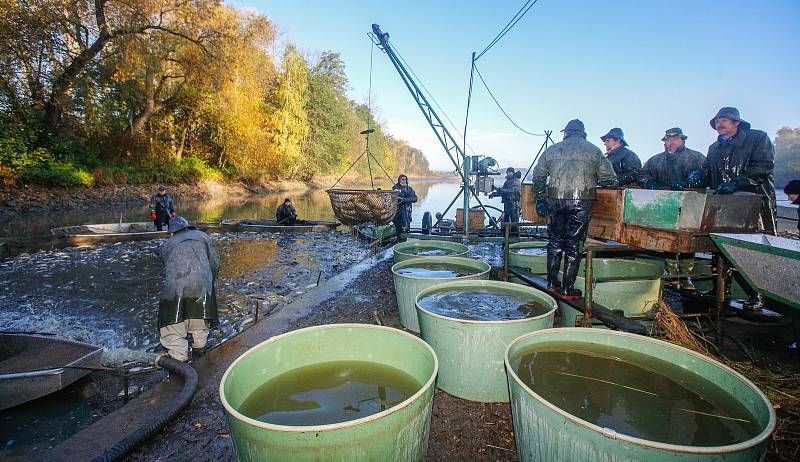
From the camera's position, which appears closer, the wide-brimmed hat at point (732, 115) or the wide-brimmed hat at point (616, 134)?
the wide-brimmed hat at point (732, 115)

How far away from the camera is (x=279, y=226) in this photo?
15562 mm

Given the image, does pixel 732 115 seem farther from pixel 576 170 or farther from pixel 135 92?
pixel 135 92

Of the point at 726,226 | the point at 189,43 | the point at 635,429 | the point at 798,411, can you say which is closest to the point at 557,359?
the point at 635,429

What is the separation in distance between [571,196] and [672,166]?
4472 mm

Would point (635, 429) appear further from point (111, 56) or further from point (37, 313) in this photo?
point (111, 56)

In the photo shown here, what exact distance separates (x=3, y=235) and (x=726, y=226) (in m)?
20.3

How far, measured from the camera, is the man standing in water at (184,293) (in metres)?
4.70

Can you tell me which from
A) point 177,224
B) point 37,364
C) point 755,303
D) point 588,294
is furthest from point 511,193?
point 37,364

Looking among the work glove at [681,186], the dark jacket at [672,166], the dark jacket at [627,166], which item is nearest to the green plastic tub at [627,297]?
the work glove at [681,186]

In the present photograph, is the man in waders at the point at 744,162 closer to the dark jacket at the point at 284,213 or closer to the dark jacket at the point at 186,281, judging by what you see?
the dark jacket at the point at 186,281

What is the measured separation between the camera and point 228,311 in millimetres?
6734

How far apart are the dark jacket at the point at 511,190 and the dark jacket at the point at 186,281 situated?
1064 centimetres

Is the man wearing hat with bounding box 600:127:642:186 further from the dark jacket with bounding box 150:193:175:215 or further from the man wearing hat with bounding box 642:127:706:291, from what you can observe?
the dark jacket with bounding box 150:193:175:215

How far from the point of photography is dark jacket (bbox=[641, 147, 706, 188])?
23.0 ft
